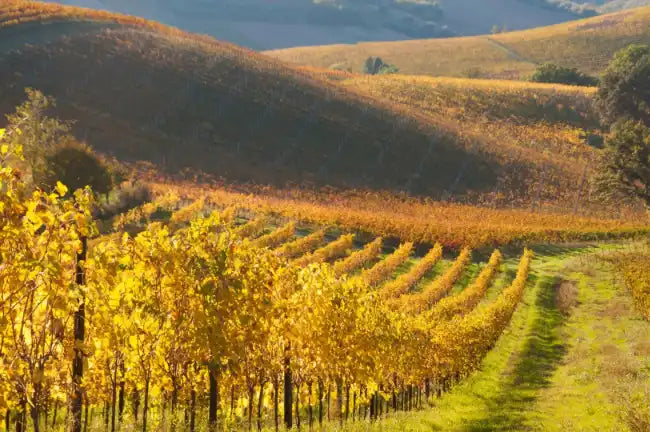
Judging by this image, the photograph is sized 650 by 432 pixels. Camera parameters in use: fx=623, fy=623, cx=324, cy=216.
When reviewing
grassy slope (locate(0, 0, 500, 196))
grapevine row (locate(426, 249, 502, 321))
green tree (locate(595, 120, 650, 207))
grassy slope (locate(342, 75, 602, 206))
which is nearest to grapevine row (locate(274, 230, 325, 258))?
grapevine row (locate(426, 249, 502, 321))

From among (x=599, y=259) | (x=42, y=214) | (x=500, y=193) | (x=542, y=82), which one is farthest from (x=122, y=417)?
(x=542, y=82)

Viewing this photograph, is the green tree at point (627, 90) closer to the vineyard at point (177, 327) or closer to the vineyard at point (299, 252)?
the vineyard at point (299, 252)

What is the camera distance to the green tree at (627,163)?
6309 cm

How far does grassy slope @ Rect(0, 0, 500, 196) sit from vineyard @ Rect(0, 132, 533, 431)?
6802cm

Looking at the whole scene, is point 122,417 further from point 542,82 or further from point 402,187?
point 542,82

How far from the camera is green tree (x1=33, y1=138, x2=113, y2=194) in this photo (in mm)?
54219

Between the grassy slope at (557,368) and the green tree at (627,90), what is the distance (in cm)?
7675

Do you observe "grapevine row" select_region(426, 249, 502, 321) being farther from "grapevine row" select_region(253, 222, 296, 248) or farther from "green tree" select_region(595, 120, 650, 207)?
"grapevine row" select_region(253, 222, 296, 248)

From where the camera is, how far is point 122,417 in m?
21.3

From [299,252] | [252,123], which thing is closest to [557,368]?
[299,252]

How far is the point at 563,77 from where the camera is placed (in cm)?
16950

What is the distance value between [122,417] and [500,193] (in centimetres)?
8576

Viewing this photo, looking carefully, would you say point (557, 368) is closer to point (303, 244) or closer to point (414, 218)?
point (303, 244)

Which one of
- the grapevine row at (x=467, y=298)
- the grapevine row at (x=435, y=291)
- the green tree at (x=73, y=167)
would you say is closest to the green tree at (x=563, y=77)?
the grapevine row at (x=467, y=298)
